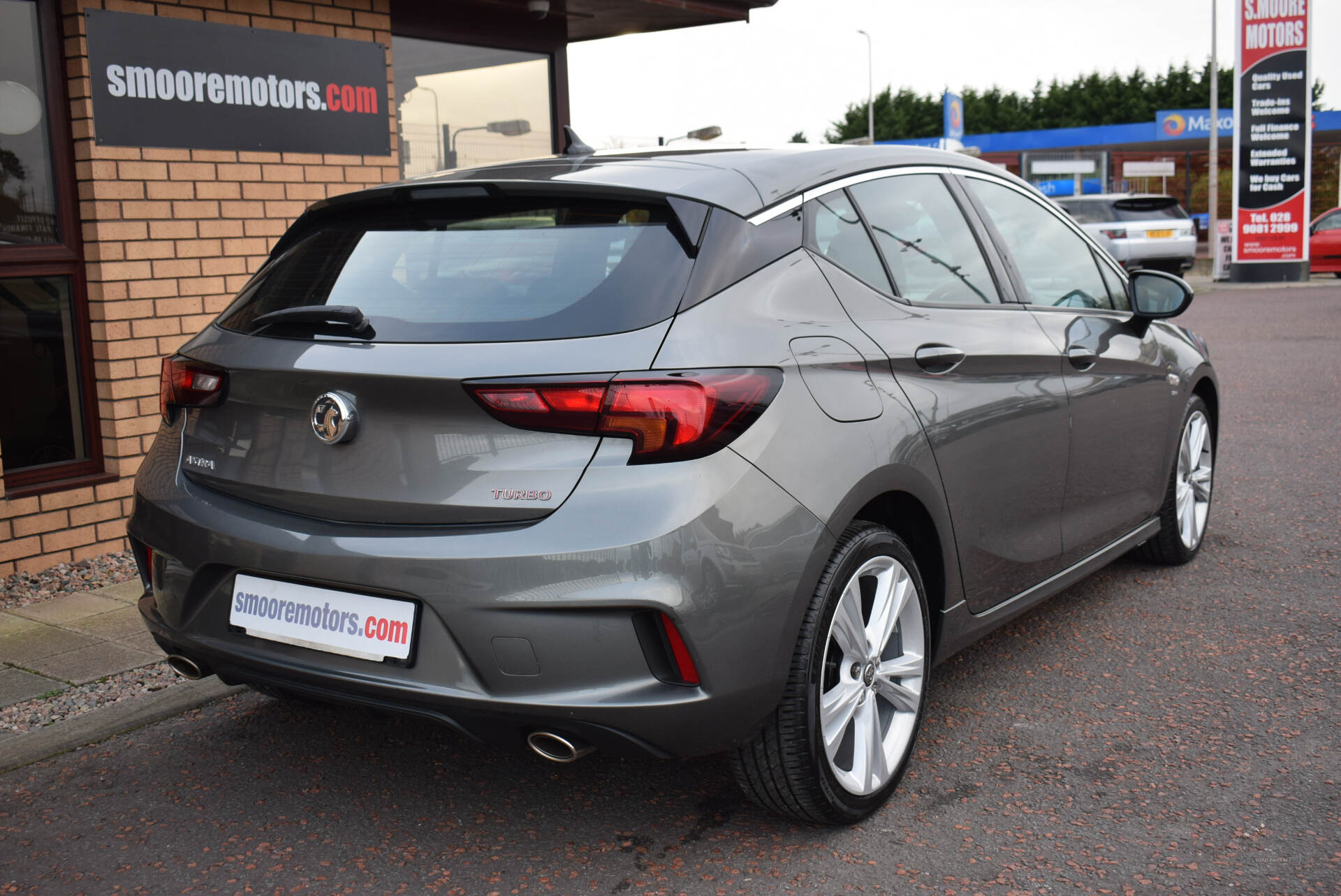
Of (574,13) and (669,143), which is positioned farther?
(574,13)

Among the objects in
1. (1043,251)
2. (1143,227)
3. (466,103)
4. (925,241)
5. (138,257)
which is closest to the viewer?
(925,241)

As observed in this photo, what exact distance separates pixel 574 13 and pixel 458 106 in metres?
1.00

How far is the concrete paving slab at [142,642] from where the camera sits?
14.3ft

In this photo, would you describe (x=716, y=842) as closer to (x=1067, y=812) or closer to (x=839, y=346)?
(x=1067, y=812)

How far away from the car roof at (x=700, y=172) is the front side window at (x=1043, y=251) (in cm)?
60

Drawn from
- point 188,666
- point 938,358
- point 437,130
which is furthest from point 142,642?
point 437,130

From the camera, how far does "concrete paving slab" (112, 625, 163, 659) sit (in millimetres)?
4352

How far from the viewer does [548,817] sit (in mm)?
3090

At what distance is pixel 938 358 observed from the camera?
10.7 feet

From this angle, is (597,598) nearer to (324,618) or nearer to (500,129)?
(324,618)

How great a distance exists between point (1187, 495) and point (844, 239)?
9.01 feet

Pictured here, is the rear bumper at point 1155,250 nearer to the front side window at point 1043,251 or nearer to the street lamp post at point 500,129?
→ the street lamp post at point 500,129

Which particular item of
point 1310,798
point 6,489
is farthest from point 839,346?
point 6,489

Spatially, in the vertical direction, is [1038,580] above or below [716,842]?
above
